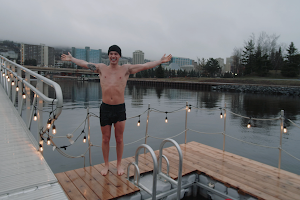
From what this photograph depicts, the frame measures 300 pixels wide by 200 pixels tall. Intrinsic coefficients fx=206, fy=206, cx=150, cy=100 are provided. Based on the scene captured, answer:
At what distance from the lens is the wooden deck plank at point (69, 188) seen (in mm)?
2953

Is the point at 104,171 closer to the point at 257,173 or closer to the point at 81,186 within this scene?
the point at 81,186

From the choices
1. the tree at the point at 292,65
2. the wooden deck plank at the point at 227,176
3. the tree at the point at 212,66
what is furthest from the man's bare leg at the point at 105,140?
the tree at the point at 212,66

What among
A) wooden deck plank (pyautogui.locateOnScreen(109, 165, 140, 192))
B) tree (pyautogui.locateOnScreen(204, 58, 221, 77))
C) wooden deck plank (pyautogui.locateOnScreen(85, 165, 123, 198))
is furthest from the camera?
tree (pyautogui.locateOnScreen(204, 58, 221, 77))

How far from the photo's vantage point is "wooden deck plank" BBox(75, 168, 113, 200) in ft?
9.86

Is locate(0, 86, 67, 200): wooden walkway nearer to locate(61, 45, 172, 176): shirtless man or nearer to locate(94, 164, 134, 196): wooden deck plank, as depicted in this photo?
locate(94, 164, 134, 196): wooden deck plank

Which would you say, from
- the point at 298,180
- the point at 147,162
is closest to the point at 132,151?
the point at 147,162

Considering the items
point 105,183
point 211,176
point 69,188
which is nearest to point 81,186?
point 69,188

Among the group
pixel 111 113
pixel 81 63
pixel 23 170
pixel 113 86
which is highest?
pixel 81 63

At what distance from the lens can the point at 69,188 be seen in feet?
10.4

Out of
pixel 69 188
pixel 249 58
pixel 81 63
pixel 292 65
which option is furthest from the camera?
pixel 249 58

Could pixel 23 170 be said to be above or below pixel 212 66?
below

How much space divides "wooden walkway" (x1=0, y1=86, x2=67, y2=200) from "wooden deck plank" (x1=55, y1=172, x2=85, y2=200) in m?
0.51

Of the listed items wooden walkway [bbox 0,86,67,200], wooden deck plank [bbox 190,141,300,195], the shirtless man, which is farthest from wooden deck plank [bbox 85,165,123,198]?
wooden deck plank [bbox 190,141,300,195]

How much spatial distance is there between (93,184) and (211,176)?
2147mm
